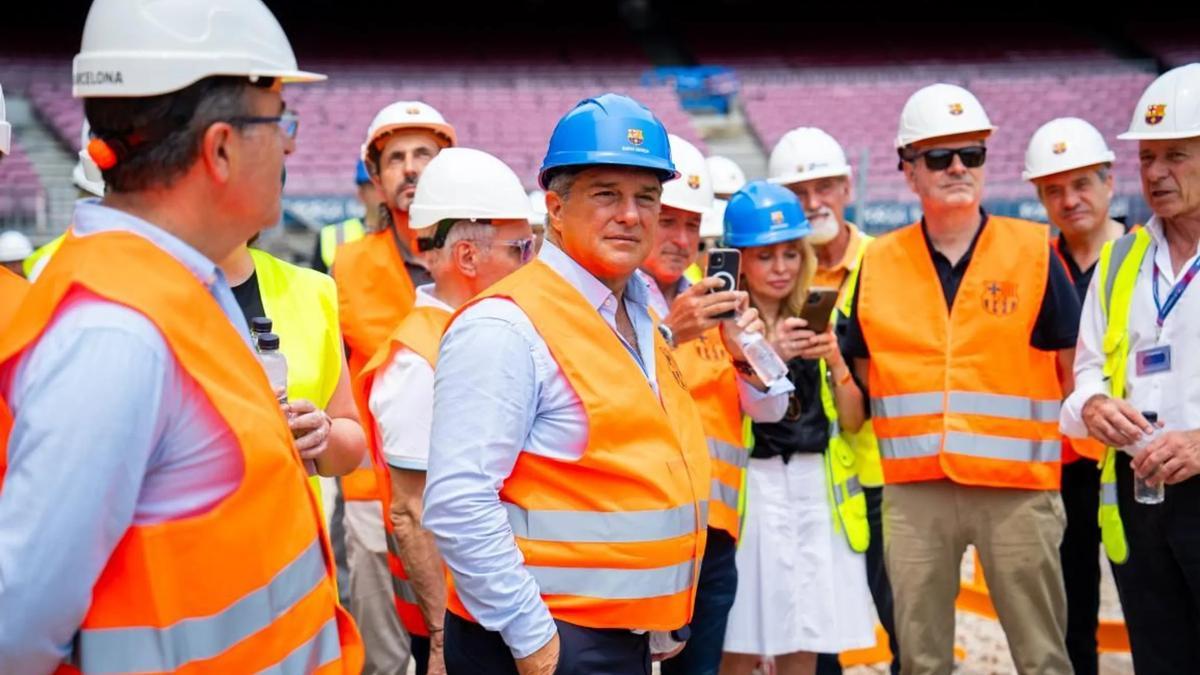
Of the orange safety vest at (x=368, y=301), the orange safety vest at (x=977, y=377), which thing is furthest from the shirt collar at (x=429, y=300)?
the orange safety vest at (x=977, y=377)

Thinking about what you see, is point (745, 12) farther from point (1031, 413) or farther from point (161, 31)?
point (161, 31)

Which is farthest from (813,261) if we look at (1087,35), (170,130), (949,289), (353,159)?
(1087,35)

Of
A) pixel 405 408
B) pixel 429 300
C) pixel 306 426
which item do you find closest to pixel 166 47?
pixel 306 426

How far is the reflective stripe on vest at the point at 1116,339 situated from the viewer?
440 centimetres

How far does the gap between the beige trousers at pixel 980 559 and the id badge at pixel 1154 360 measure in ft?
2.47

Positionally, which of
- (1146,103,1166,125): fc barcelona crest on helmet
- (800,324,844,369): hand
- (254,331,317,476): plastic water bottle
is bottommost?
(800,324,844,369): hand

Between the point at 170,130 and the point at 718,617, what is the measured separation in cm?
297

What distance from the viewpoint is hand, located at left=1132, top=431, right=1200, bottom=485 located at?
13.0 ft

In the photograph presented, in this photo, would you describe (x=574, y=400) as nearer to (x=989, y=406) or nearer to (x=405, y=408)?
(x=405, y=408)

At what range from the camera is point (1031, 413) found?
4.84 meters

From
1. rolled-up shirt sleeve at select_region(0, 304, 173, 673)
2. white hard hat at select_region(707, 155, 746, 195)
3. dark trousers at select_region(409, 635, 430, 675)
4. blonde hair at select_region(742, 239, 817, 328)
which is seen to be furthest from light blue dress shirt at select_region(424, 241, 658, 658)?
white hard hat at select_region(707, 155, 746, 195)

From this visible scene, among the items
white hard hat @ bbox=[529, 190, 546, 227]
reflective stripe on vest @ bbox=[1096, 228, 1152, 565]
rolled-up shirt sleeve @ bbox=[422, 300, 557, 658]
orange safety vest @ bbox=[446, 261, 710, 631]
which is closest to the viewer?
rolled-up shirt sleeve @ bbox=[422, 300, 557, 658]

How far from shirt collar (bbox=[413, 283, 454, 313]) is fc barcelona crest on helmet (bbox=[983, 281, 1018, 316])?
88.1 inches

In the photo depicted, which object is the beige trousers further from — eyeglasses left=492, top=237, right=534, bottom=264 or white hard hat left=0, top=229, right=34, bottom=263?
white hard hat left=0, top=229, right=34, bottom=263
